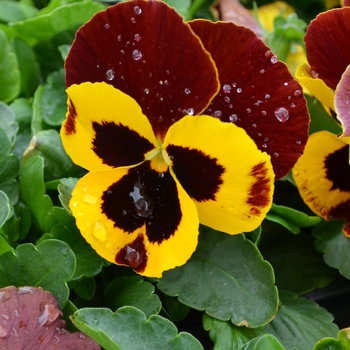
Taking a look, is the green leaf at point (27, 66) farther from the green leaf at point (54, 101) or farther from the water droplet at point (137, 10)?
the water droplet at point (137, 10)

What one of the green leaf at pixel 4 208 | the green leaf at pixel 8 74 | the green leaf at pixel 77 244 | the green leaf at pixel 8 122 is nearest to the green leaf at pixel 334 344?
the green leaf at pixel 77 244

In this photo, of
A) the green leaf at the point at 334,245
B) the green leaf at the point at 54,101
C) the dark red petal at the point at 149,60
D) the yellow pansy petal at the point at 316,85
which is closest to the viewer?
the dark red petal at the point at 149,60

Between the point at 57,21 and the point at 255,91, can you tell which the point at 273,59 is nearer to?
the point at 255,91

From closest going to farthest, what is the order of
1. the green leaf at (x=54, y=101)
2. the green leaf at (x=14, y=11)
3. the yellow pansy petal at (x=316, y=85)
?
1. the yellow pansy petal at (x=316, y=85)
2. the green leaf at (x=54, y=101)
3. the green leaf at (x=14, y=11)

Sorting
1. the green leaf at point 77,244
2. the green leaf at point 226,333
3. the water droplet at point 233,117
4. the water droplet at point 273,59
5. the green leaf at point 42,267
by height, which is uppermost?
the water droplet at point 273,59

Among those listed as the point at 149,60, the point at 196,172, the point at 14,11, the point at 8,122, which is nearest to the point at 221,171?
the point at 196,172

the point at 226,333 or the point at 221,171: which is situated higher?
the point at 221,171

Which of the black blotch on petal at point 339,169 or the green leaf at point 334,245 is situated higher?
the black blotch on petal at point 339,169
